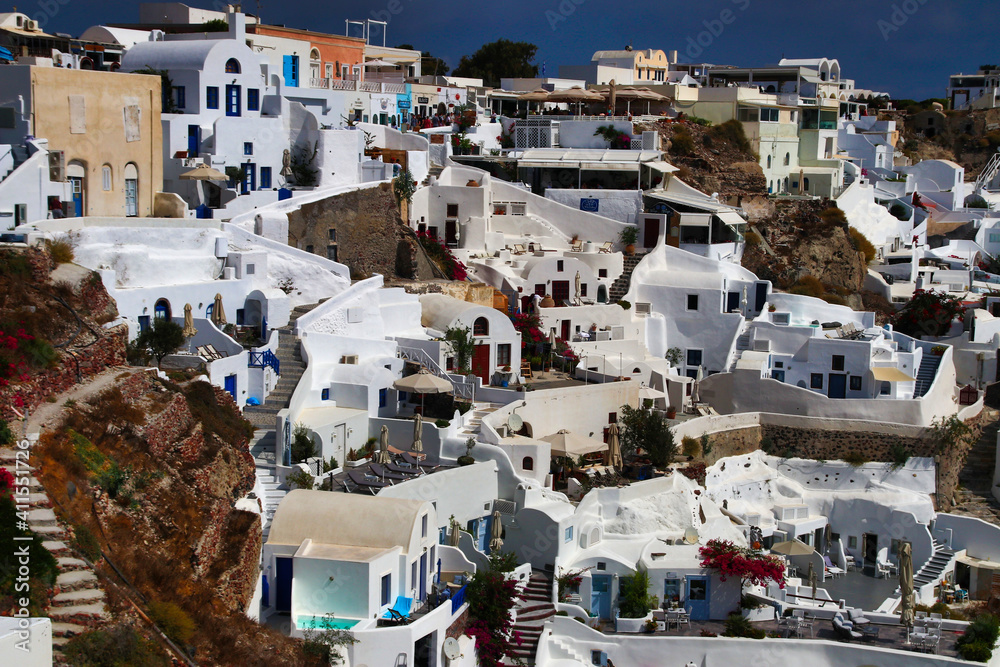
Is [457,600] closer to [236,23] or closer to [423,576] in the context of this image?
[423,576]

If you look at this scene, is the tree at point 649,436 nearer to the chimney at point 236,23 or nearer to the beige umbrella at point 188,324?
the beige umbrella at point 188,324

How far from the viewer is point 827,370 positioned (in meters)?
42.9

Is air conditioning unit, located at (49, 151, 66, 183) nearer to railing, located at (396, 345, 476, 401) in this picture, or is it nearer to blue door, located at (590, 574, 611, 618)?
railing, located at (396, 345, 476, 401)

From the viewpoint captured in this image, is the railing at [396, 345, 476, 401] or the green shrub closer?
the green shrub

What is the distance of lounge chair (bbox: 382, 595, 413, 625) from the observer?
24.0 m

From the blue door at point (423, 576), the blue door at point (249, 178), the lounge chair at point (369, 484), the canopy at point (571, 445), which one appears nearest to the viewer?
the blue door at point (423, 576)

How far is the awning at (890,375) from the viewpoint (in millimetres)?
41469

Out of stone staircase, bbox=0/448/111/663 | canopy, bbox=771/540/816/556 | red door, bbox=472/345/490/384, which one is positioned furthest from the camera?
red door, bbox=472/345/490/384

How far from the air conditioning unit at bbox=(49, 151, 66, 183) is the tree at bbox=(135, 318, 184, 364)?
581 centimetres

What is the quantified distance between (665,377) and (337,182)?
42.8ft

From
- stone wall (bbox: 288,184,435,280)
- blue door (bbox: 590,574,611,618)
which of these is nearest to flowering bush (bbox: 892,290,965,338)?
stone wall (bbox: 288,184,435,280)

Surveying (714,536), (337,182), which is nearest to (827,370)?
(714,536)

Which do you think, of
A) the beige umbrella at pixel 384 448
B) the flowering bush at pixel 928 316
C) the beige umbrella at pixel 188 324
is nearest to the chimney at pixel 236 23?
the beige umbrella at pixel 188 324

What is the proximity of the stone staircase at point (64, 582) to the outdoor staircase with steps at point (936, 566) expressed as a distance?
86.8ft
